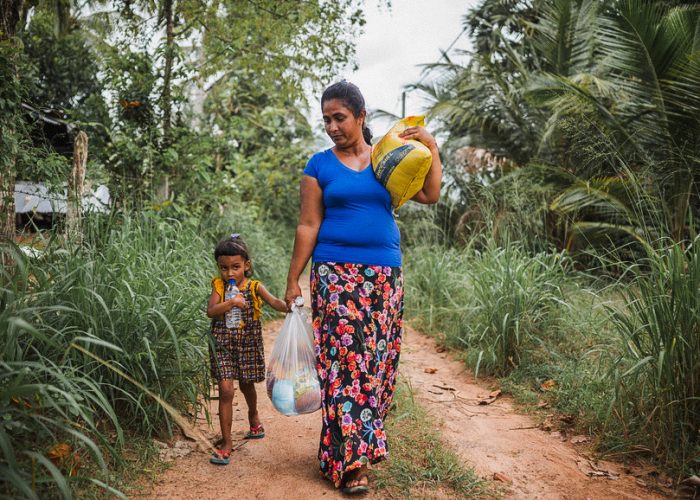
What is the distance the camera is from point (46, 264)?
313cm

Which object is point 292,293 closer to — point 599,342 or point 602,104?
point 599,342

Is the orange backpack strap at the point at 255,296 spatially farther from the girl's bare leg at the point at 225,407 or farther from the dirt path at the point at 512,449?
the dirt path at the point at 512,449

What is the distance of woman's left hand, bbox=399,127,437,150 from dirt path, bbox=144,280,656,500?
174cm

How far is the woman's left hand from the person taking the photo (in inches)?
111

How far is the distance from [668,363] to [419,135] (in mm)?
1818

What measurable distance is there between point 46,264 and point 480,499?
8.48ft

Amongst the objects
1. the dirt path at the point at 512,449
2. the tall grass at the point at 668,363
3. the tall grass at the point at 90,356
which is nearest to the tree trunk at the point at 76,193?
the tall grass at the point at 90,356

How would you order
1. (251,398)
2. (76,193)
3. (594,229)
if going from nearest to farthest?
(251,398) < (76,193) < (594,229)

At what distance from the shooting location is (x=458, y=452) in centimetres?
336

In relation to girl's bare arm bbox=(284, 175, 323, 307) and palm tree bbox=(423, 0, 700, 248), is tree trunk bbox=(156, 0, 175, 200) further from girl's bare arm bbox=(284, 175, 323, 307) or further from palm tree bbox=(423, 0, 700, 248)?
palm tree bbox=(423, 0, 700, 248)

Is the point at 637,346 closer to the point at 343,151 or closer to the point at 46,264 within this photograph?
the point at 343,151

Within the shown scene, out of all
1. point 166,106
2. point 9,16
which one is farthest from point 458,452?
point 166,106

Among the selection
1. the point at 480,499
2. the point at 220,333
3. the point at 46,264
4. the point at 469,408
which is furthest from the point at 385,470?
the point at 46,264

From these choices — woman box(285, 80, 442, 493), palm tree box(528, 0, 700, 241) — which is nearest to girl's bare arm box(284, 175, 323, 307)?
woman box(285, 80, 442, 493)
